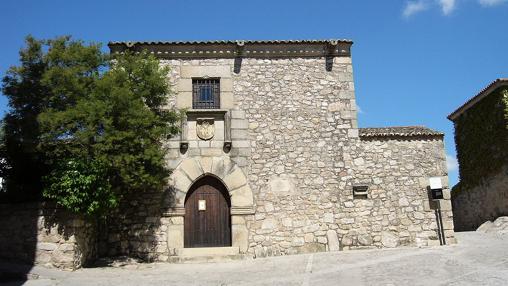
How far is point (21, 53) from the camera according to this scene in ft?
31.3

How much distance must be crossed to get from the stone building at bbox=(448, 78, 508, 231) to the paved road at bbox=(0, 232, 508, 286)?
457 centimetres

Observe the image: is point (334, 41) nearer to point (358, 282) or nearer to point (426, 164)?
point (426, 164)

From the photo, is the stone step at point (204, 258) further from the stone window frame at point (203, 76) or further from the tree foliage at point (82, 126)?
the stone window frame at point (203, 76)

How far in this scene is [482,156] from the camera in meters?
14.7

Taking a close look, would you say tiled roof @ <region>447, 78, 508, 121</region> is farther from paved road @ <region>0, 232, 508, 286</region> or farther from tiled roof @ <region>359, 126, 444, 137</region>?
paved road @ <region>0, 232, 508, 286</region>

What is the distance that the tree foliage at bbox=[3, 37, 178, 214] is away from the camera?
28.6ft

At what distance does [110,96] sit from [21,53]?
240cm

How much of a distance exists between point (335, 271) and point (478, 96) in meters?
9.81

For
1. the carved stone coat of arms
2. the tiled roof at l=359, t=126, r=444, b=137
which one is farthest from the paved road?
the carved stone coat of arms

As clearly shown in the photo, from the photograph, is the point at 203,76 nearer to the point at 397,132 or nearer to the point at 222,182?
the point at 222,182

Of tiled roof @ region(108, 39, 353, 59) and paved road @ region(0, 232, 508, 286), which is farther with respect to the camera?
tiled roof @ region(108, 39, 353, 59)

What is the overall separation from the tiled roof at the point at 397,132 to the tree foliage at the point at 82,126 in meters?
4.90

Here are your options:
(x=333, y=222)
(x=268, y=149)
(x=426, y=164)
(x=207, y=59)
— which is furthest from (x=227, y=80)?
(x=426, y=164)

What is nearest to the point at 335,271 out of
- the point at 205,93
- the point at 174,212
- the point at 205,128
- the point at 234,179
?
the point at 234,179
